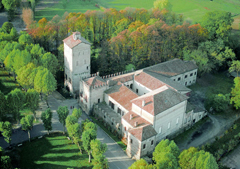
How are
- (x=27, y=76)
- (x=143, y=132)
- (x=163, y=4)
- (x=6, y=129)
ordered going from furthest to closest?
(x=163, y=4), (x=27, y=76), (x=143, y=132), (x=6, y=129)

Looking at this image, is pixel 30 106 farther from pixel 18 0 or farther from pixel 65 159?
pixel 18 0

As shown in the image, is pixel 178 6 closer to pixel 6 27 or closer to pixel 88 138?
pixel 6 27

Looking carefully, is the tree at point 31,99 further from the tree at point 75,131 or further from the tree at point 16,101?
the tree at point 75,131

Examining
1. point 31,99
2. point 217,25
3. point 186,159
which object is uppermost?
point 217,25

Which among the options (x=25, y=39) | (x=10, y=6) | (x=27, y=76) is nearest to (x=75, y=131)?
(x=27, y=76)

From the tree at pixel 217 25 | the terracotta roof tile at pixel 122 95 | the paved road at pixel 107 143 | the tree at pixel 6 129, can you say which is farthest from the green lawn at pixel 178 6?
the tree at pixel 6 129

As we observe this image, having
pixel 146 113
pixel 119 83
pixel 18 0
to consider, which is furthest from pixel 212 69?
pixel 18 0

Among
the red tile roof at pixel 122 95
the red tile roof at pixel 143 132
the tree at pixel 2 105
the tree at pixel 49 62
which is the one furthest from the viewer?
the tree at pixel 49 62

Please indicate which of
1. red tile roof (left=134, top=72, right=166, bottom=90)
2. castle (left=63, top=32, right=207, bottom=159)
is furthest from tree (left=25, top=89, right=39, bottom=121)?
red tile roof (left=134, top=72, right=166, bottom=90)
